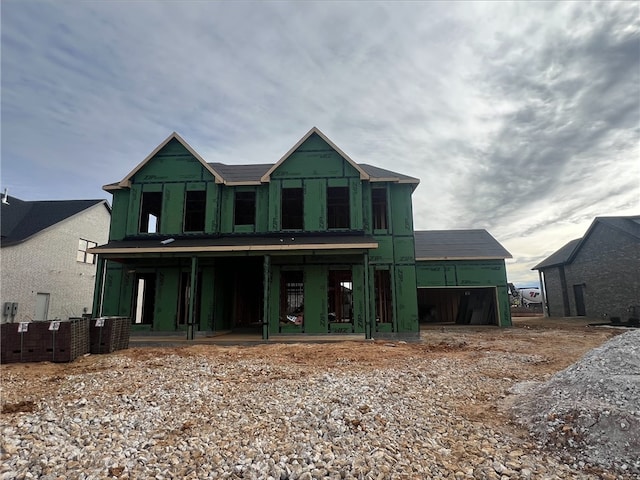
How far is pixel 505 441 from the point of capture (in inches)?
163

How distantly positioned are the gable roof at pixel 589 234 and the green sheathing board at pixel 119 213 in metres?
26.8

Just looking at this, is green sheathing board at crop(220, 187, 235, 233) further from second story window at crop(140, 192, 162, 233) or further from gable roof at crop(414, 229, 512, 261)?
gable roof at crop(414, 229, 512, 261)

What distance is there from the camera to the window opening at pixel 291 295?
1359 cm

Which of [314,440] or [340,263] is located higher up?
[340,263]

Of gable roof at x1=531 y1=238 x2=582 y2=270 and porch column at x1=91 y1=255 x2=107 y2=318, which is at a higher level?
gable roof at x1=531 y1=238 x2=582 y2=270

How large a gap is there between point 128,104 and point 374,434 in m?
14.0

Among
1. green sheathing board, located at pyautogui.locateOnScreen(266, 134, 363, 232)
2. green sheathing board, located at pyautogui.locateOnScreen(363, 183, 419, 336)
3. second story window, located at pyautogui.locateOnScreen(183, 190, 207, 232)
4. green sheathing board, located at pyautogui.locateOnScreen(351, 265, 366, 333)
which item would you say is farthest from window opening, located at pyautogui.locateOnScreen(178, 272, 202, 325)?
green sheathing board, located at pyautogui.locateOnScreen(363, 183, 419, 336)

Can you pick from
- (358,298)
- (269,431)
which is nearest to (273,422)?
(269,431)

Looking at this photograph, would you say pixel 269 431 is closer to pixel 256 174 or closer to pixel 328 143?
pixel 328 143

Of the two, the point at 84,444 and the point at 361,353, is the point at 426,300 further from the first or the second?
the point at 84,444

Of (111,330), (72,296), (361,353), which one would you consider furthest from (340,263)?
(72,296)

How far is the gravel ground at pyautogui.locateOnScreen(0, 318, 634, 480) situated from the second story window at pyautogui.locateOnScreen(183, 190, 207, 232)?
7.86 m

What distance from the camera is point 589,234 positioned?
22.8 metres

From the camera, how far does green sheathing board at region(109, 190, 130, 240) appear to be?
14883 mm
